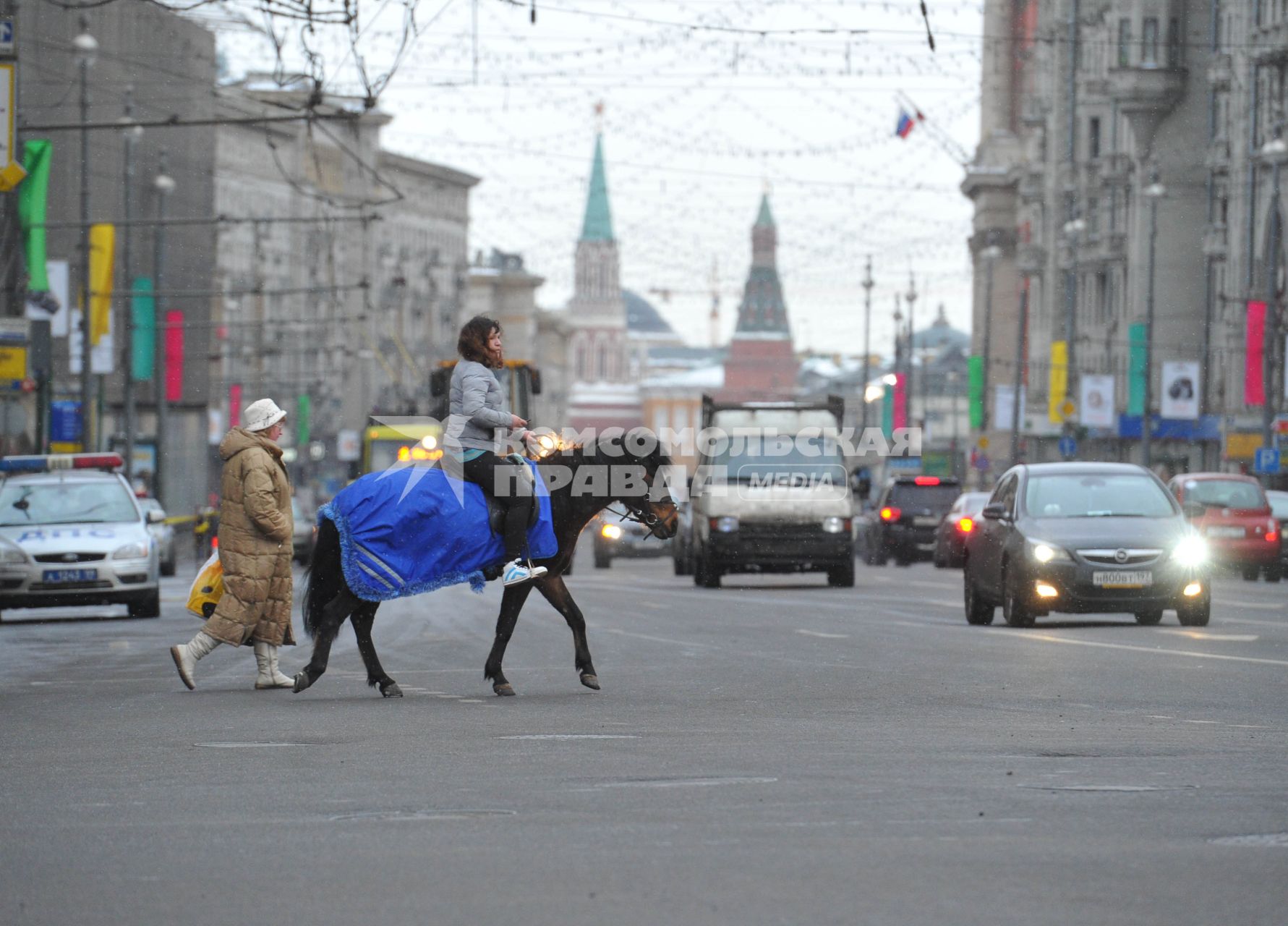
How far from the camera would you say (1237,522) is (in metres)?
41.9

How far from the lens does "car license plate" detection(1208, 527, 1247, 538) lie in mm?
41719

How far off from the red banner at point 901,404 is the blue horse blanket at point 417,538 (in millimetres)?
86070

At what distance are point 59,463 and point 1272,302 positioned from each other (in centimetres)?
3775

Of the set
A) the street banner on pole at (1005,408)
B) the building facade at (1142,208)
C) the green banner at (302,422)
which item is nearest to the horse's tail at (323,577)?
the building facade at (1142,208)

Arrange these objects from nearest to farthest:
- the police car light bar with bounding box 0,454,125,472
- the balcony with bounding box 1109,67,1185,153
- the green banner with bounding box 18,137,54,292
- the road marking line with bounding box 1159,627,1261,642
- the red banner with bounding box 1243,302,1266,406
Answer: the road marking line with bounding box 1159,627,1261,642 < the police car light bar with bounding box 0,454,125,472 < the green banner with bounding box 18,137,54,292 < the red banner with bounding box 1243,302,1266,406 < the balcony with bounding box 1109,67,1185,153

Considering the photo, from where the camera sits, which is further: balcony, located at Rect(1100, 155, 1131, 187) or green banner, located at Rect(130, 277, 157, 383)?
balcony, located at Rect(1100, 155, 1131, 187)

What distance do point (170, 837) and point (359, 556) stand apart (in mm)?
6427

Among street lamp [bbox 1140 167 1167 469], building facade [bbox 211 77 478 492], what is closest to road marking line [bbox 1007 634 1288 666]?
street lamp [bbox 1140 167 1167 469]

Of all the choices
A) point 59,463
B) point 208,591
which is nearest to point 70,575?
point 59,463

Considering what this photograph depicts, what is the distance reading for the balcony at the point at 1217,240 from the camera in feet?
249

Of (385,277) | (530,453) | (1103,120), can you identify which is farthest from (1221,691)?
(385,277)

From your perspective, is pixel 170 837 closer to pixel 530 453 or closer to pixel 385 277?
pixel 530 453

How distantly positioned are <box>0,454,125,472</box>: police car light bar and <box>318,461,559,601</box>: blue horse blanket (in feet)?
49.8

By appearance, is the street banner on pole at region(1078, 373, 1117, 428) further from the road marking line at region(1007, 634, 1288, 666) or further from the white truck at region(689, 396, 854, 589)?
the road marking line at region(1007, 634, 1288, 666)
